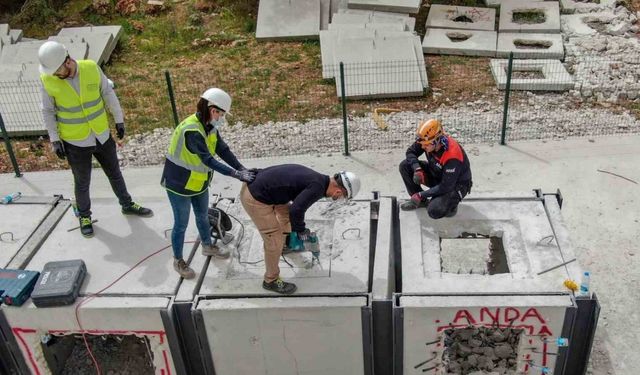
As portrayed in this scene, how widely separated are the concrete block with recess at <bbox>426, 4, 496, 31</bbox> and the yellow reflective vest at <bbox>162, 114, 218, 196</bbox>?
8.99 metres

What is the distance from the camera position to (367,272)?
5836 millimetres

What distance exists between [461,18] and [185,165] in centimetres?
986

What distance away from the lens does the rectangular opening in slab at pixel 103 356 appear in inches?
249

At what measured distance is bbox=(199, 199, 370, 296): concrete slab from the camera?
18.8 feet

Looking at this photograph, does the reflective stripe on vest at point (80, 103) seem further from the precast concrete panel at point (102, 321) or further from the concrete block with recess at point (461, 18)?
the concrete block with recess at point (461, 18)

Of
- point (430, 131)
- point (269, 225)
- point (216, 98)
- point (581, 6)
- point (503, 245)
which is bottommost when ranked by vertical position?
point (581, 6)

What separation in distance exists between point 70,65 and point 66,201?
184 cm

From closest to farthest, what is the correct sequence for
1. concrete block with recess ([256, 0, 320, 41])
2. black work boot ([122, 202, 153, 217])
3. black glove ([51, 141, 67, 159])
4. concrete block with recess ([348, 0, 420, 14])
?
1. black glove ([51, 141, 67, 159])
2. black work boot ([122, 202, 153, 217])
3. concrete block with recess ([348, 0, 420, 14])
4. concrete block with recess ([256, 0, 320, 41])

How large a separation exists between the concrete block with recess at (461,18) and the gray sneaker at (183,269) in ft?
30.2

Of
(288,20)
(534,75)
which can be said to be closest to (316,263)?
(534,75)

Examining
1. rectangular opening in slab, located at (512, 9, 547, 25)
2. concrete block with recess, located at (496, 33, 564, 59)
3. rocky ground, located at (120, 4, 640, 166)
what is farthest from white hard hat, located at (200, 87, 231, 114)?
rectangular opening in slab, located at (512, 9, 547, 25)

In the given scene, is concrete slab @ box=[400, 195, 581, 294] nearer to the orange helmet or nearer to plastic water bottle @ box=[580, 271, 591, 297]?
plastic water bottle @ box=[580, 271, 591, 297]

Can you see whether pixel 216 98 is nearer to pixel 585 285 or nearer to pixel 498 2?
pixel 585 285

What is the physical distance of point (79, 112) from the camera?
6.25m
